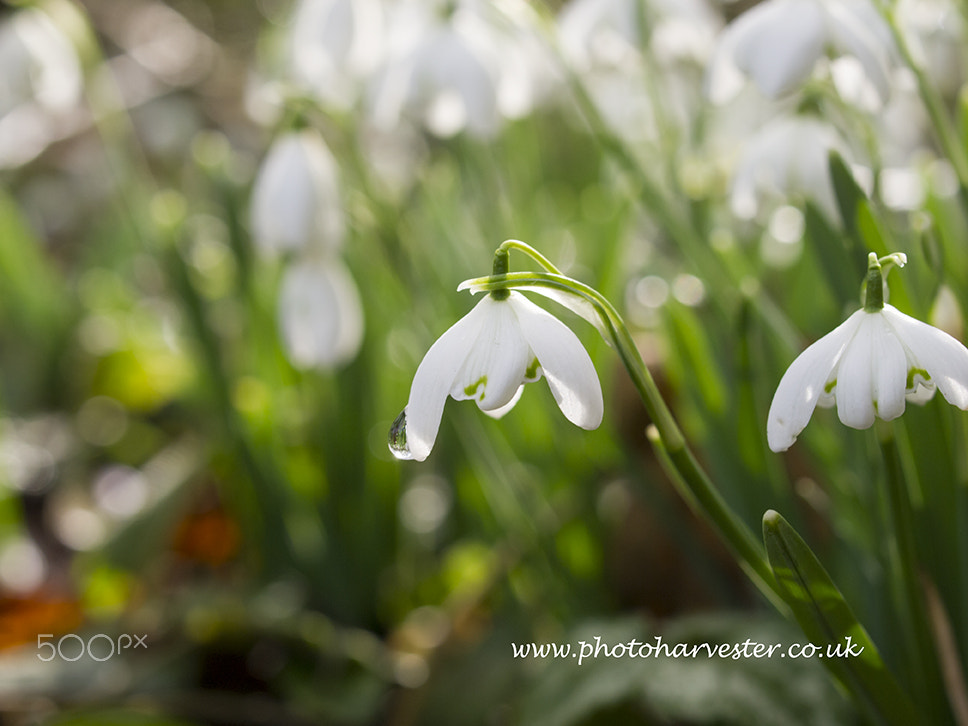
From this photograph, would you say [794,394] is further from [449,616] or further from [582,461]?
[449,616]

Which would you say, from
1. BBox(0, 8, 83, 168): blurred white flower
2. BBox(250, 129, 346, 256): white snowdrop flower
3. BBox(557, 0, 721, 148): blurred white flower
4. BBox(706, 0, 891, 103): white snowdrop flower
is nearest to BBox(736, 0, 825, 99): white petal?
BBox(706, 0, 891, 103): white snowdrop flower

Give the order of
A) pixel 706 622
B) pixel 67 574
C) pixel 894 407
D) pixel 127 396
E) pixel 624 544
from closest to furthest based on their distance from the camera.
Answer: pixel 894 407 → pixel 706 622 → pixel 624 544 → pixel 67 574 → pixel 127 396

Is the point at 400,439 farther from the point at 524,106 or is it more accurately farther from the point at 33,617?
the point at 33,617

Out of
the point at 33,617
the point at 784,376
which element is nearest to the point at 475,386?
the point at 784,376

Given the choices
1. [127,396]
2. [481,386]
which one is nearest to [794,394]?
[481,386]

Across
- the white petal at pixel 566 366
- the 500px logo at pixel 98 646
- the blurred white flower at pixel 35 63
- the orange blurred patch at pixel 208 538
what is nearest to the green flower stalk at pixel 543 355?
the white petal at pixel 566 366

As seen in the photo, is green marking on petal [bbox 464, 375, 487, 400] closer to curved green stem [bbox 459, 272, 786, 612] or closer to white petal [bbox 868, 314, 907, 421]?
curved green stem [bbox 459, 272, 786, 612]
